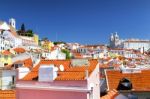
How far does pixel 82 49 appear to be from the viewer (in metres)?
180

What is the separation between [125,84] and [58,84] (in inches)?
489

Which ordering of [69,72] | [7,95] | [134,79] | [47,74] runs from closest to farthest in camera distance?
1. [47,74]
2. [69,72]
3. [7,95]
4. [134,79]

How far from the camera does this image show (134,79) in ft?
102

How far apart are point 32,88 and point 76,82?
8.79ft

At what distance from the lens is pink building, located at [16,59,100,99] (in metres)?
17.2

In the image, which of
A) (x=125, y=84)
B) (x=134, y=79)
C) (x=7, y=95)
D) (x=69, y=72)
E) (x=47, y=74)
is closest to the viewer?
(x=47, y=74)

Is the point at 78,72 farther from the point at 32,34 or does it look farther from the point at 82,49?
the point at 82,49

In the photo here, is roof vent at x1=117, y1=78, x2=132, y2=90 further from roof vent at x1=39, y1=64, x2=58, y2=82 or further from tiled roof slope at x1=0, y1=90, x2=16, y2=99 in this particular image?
roof vent at x1=39, y1=64, x2=58, y2=82

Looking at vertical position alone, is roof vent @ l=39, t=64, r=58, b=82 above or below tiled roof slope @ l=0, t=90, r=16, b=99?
above

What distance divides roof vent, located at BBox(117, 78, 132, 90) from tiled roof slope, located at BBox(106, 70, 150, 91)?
513 millimetres

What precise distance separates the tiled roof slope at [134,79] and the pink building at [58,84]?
423 inches

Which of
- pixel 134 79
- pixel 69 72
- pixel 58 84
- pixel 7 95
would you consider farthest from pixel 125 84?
pixel 58 84

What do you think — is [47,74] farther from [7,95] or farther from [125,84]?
[125,84]


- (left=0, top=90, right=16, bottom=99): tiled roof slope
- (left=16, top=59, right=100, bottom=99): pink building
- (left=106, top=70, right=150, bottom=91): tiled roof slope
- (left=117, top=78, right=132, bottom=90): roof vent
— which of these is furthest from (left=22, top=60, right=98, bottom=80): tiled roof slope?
(left=106, top=70, right=150, bottom=91): tiled roof slope
